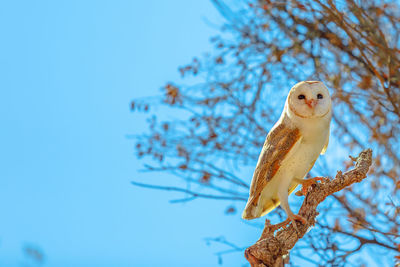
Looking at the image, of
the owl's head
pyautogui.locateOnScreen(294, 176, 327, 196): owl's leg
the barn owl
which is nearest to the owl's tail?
the barn owl

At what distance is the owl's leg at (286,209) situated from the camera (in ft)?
6.17

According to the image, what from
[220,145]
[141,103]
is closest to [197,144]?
[220,145]

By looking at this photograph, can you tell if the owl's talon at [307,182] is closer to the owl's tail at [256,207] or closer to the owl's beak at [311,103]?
the owl's tail at [256,207]

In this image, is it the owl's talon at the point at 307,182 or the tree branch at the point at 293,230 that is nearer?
the tree branch at the point at 293,230

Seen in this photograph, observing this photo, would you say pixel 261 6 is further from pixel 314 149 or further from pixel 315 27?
pixel 314 149

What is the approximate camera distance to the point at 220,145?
10.1ft

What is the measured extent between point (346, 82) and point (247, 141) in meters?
0.66

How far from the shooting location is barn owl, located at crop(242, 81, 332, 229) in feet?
6.28

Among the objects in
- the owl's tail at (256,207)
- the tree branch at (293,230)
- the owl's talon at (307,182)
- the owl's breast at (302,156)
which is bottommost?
the tree branch at (293,230)

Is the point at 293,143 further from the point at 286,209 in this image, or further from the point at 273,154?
the point at 286,209

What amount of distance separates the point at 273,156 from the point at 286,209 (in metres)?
0.20

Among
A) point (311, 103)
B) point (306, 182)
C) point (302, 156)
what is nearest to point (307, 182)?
point (306, 182)

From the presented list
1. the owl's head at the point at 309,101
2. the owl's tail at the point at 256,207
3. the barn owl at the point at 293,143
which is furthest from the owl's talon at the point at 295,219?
the owl's head at the point at 309,101

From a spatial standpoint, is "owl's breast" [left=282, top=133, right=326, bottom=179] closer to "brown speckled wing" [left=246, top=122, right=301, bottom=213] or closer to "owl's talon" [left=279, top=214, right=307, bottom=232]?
"brown speckled wing" [left=246, top=122, right=301, bottom=213]
